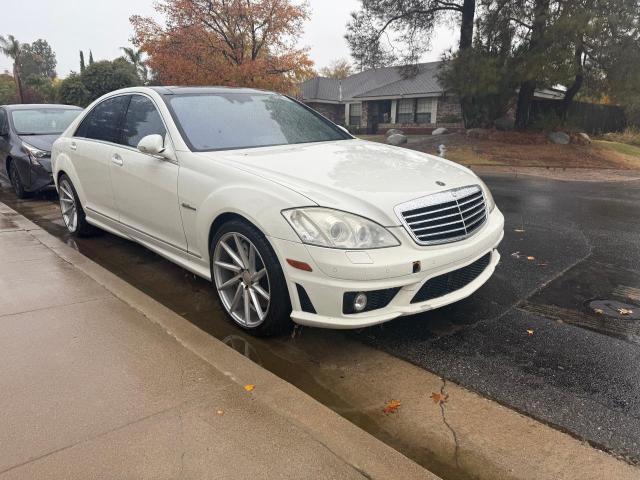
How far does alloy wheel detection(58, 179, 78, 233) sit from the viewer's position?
5785mm

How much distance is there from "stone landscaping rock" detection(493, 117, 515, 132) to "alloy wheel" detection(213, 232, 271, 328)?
56.8 feet

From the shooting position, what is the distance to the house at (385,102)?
30875mm

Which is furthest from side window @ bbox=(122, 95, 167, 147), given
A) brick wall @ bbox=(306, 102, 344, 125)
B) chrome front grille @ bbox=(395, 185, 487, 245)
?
brick wall @ bbox=(306, 102, 344, 125)

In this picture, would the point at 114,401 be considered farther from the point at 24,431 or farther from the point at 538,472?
the point at 538,472

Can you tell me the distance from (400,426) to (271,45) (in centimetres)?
2080

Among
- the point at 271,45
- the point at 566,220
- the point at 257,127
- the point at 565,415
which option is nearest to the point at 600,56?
the point at 566,220

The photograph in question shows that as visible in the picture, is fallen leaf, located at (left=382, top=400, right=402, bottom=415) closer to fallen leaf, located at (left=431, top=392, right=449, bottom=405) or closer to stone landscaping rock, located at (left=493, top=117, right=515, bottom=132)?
fallen leaf, located at (left=431, top=392, right=449, bottom=405)

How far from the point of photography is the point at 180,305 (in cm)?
409

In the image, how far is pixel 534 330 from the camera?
3.50 metres

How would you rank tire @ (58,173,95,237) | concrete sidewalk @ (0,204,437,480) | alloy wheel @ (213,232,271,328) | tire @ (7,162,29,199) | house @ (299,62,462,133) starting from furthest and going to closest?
1. house @ (299,62,462,133)
2. tire @ (7,162,29,199)
3. tire @ (58,173,95,237)
4. alloy wheel @ (213,232,271,328)
5. concrete sidewalk @ (0,204,437,480)

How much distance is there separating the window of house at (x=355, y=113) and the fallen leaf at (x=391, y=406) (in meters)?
36.0

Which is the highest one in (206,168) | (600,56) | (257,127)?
(600,56)

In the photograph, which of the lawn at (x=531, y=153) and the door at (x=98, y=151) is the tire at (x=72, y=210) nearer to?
the door at (x=98, y=151)

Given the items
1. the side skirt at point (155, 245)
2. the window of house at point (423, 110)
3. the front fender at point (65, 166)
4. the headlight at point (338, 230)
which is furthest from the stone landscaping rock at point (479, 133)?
the headlight at point (338, 230)
